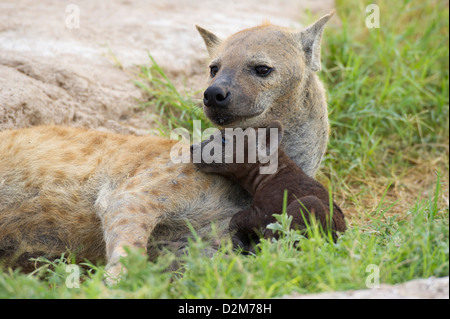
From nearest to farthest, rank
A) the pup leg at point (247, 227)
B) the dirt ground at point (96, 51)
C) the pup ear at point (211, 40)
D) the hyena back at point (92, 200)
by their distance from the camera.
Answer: the pup leg at point (247, 227) < the hyena back at point (92, 200) < the pup ear at point (211, 40) < the dirt ground at point (96, 51)

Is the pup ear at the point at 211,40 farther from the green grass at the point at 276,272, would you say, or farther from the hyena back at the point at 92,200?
the green grass at the point at 276,272

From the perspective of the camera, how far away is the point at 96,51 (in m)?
5.58

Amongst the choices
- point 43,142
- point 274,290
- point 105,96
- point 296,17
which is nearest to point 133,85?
point 105,96

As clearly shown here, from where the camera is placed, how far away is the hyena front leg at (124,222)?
3055 millimetres

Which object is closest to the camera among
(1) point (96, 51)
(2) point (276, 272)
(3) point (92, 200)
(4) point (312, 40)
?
(2) point (276, 272)

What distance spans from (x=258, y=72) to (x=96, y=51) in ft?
7.96

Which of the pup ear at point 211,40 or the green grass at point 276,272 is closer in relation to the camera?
the green grass at point 276,272

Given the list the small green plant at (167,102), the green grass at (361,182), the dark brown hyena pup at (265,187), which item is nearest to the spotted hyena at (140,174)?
the dark brown hyena pup at (265,187)

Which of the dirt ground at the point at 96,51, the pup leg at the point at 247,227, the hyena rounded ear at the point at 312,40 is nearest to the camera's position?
the pup leg at the point at 247,227

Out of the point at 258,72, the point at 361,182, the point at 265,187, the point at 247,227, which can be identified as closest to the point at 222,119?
the point at 258,72

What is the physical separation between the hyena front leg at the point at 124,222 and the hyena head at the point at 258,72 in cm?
70

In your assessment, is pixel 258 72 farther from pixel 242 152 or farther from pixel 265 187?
pixel 265 187

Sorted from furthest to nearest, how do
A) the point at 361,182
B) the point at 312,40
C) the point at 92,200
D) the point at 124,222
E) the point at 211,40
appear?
the point at 361,182
the point at 211,40
the point at 312,40
the point at 92,200
the point at 124,222

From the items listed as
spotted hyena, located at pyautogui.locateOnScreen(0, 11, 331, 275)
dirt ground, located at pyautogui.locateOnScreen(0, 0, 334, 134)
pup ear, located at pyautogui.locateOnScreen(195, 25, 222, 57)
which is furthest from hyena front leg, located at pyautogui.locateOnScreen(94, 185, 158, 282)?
dirt ground, located at pyautogui.locateOnScreen(0, 0, 334, 134)
